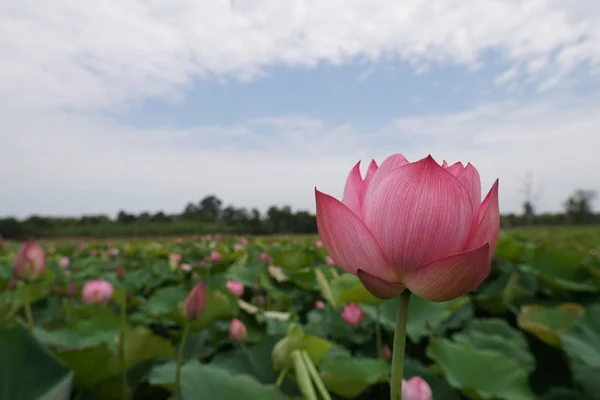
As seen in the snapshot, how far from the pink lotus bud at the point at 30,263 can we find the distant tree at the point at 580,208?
26.3 m

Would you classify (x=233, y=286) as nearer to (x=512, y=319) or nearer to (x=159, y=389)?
(x=159, y=389)

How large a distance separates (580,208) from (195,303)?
1376 inches

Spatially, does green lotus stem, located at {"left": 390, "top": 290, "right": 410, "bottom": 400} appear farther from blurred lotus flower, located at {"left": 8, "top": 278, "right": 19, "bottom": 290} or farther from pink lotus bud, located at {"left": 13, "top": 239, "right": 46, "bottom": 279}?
blurred lotus flower, located at {"left": 8, "top": 278, "right": 19, "bottom": 290}

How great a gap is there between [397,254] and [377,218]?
29 millimetres

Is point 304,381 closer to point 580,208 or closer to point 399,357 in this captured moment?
point 399,357

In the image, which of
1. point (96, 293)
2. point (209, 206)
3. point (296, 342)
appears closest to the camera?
point (296, 342)

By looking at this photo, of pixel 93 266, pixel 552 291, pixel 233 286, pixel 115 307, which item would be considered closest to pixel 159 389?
pixel 233 286

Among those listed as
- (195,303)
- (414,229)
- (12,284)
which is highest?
(414,229)

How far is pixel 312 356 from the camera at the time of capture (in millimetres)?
708

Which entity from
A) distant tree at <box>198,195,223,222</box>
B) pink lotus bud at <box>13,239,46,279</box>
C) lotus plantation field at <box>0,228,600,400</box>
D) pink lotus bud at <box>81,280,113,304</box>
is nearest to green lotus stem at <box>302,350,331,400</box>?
lotus plantation field at <box>0,228,600,400</box>

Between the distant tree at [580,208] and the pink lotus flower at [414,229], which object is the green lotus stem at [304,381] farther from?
the distant tree at [580,208]

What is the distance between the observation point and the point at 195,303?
71 cm

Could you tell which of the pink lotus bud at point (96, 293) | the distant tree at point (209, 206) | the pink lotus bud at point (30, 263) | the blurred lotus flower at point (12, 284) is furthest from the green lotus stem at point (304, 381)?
the blurred lotus flower at point (12, 284)

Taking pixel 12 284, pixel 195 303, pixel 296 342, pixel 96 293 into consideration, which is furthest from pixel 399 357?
pixel 12 284
